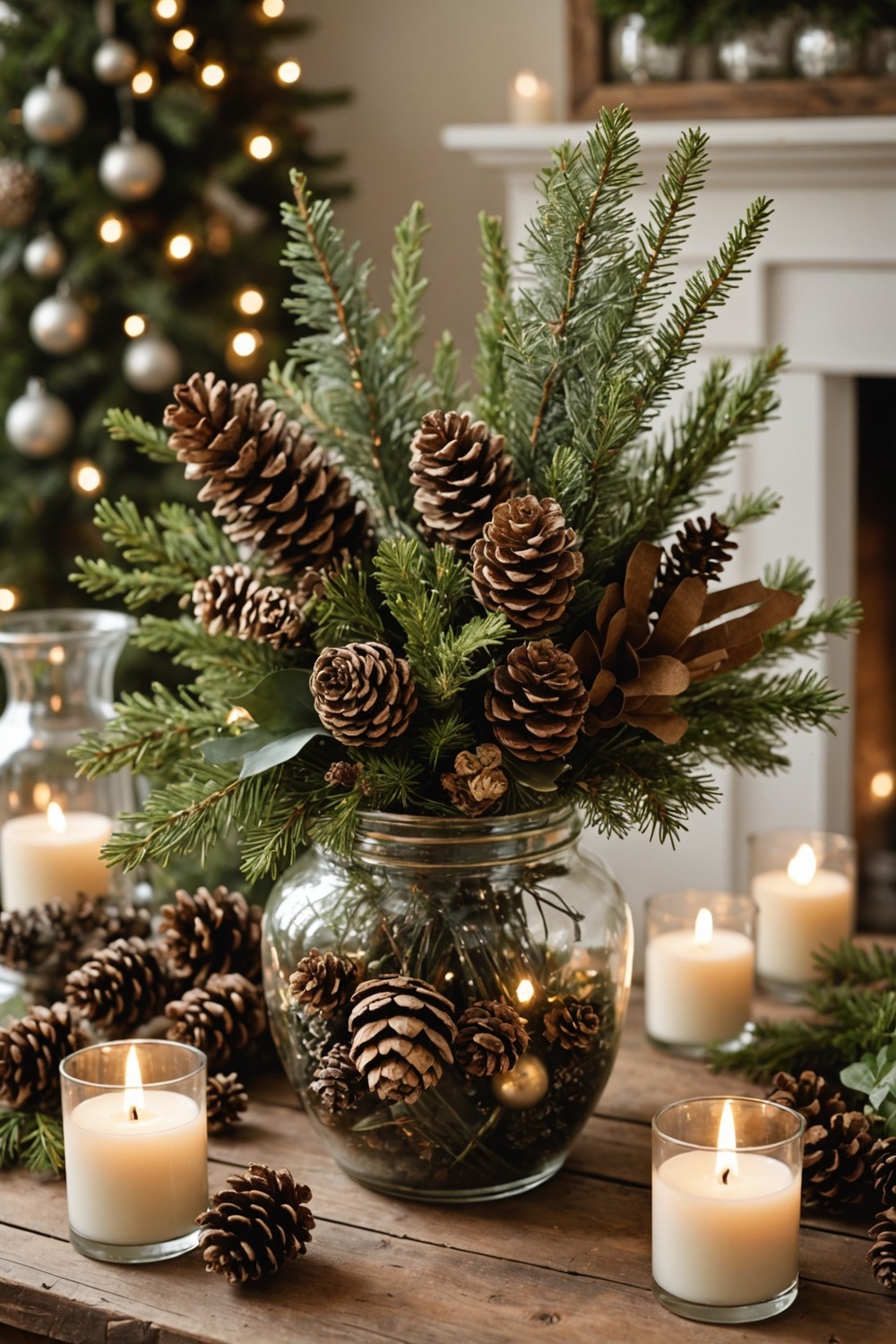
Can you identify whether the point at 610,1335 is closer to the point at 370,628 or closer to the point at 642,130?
the point at 370,628

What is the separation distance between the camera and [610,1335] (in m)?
0.77

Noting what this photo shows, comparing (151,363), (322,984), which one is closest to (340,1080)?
(322,984)

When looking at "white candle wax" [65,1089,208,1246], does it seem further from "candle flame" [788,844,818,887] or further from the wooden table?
"candle flame" [788,844,818,887]

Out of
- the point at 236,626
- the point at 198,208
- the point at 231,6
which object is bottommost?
the point at 236,626

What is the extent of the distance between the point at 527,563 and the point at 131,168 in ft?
4.72

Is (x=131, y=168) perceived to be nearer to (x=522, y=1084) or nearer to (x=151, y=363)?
(x=151, y=363)

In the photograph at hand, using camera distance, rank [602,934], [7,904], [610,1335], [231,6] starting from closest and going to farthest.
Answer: [610,1335] → [602,934] → [7,904] → [231,6]

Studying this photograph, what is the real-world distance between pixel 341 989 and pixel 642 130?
3.94 feet

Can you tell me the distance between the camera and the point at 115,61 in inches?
78.9

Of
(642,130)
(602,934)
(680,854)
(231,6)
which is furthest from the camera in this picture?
(231,6)

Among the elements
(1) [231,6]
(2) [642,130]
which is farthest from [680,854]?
(1) [231,6]

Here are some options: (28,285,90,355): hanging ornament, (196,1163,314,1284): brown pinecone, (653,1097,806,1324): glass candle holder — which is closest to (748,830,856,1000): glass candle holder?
(653,1097,806,1324): glass candle holder

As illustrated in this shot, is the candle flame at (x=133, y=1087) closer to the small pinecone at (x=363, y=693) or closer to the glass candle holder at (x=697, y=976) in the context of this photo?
the small pinecone at (x=363, y=693)

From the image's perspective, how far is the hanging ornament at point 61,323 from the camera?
205 centimetres
